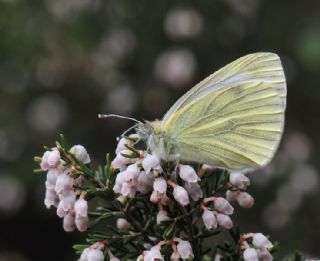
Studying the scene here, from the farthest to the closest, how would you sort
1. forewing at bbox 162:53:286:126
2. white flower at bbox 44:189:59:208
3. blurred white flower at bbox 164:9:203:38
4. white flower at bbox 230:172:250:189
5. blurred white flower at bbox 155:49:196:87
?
1. blurred white flower at bbox 155:49:196:87
2. blurred white flower at bbox 164:9:203:38
3. forewing at bbox 162:53:286:126
4. white flower at bbox 230:172:250:189
5. white flower at bbox 44:189:59:208

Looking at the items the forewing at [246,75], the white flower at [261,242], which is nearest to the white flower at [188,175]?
the white flower at [261,242]

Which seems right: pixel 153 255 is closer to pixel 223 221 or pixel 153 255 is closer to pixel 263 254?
pixel 223 221

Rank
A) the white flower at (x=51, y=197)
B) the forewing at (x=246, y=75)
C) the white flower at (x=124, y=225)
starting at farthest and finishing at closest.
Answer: the forewing at (x=246, y=75), the white flower at (x=124, y=225), the white flower at (x=51, y=197)

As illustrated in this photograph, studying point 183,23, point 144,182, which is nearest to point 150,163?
point 144,182

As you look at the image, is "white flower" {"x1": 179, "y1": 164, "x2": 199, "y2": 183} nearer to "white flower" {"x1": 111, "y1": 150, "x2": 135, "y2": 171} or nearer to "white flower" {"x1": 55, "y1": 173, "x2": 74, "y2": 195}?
"white flower" {"x1": 111, "y1": 150, "x2": 135, "y2": 171}

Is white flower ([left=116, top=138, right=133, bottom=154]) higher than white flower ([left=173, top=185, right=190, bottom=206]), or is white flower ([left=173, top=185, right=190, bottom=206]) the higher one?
white flower ([left=116, top=138, right=133, bottom=154])

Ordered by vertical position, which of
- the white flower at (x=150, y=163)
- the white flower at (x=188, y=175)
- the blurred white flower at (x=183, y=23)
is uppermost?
the white flower at (x=150, y=163)

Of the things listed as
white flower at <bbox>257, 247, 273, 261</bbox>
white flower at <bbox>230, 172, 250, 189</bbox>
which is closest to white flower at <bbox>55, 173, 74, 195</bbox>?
white flower at <bbox>230, 172, 250, 189</bbox>

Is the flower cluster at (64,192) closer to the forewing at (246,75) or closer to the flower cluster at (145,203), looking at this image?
the flower cluster at (145,203)
